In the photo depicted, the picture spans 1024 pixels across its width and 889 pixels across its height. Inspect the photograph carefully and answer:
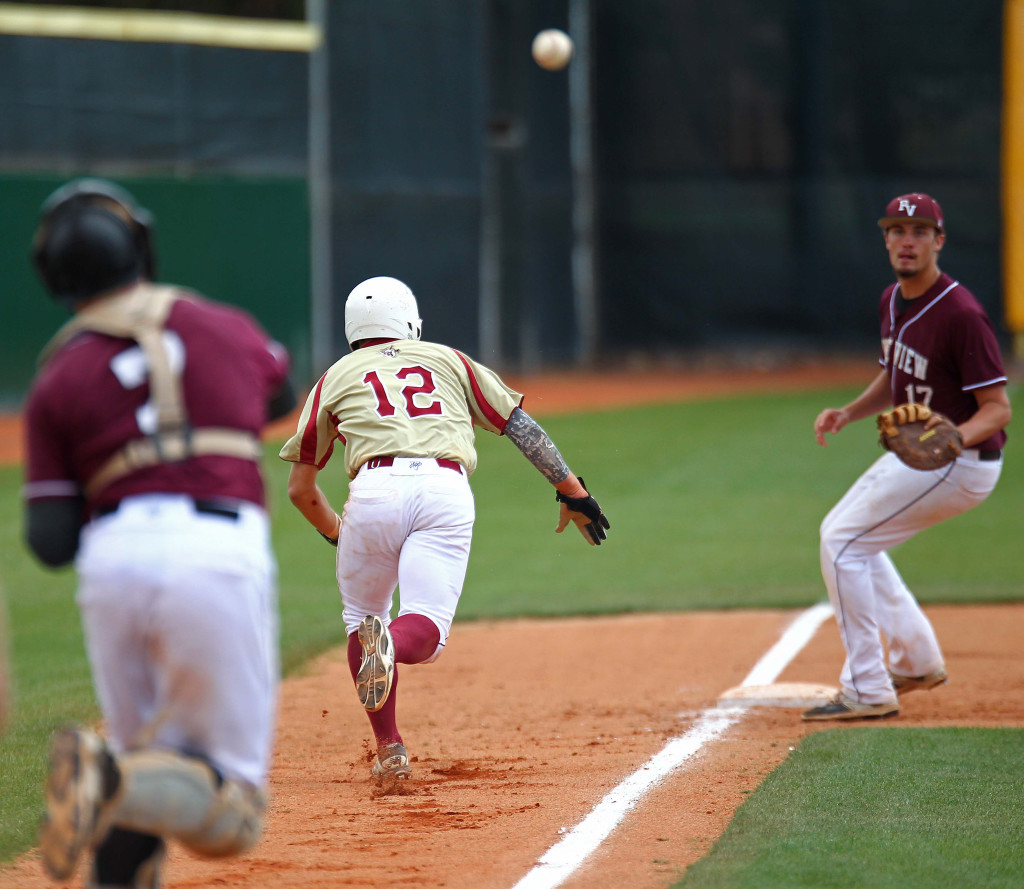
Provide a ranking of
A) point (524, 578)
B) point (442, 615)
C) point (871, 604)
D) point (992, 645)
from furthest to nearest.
→ point (524, 578), point (992, 645), point (871, 604), point (442, 615)

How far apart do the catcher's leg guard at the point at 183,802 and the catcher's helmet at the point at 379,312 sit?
2305 mm

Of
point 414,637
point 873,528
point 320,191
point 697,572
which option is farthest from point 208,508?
point 320,191

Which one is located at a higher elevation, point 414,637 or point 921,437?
point 921,437

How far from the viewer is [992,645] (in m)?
7.42

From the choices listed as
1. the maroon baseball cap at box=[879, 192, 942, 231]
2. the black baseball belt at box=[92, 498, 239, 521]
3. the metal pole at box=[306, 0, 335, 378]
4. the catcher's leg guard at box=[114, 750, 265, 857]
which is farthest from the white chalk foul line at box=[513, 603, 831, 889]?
the metal pole at box=[306, 0, 335, 378]

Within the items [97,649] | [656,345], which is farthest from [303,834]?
[656,345]

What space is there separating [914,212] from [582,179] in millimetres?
18971

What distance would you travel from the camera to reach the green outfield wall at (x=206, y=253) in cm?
1681

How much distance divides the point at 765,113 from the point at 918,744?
66.5 ft

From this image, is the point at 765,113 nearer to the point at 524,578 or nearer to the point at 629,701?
the point at 524,578

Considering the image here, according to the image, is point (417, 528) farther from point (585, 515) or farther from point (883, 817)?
point (883, 817)

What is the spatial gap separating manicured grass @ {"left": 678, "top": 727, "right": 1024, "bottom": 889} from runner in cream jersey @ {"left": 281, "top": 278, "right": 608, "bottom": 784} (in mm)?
1268

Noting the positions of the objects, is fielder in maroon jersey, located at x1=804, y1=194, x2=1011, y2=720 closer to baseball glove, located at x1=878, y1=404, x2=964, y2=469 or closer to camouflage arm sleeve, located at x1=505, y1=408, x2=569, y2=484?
baseball glove, located at x1=878, y1=404, x2=964, y2=469

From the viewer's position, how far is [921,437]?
5535 millimetres
